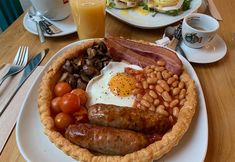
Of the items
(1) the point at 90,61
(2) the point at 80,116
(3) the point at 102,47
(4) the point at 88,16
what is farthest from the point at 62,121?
(4) the point at 88,16

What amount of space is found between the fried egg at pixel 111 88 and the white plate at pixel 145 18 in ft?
1.35

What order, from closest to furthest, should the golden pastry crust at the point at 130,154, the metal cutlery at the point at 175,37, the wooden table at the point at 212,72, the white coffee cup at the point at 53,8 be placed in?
the golden pastry crust at the point at 130,154 → the wooden table at the point at 212,72 → the metal cutlery at the point at 175,37 → the white coffee cup at the point at 53,8

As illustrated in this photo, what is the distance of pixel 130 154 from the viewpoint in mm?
822

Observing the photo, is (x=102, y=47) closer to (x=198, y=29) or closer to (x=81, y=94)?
(x=81, y=94)

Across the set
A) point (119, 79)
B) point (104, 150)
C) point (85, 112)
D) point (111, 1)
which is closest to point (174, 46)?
point (119, 79)

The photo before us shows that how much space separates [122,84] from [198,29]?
509 mm

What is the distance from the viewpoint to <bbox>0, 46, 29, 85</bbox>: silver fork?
120 cm

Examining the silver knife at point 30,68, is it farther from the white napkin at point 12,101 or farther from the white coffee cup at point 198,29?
the white coffee cup at point 198,29

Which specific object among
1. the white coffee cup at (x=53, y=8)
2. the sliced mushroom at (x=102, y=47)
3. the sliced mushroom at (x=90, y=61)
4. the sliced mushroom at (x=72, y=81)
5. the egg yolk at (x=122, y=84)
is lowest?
the egg yolk at (x=122, y=84)

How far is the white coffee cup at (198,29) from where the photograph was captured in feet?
4.04

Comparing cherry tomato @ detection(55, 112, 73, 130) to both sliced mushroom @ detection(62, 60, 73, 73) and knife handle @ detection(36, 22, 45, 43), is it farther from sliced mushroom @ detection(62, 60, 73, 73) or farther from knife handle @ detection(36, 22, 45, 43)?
knife handle @ detection(36, 22, 45, 43)

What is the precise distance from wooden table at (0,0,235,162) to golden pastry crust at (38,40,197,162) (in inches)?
5.1

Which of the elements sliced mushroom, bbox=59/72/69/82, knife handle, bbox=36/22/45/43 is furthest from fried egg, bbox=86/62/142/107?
knife handle, bbox=36/22/45/43

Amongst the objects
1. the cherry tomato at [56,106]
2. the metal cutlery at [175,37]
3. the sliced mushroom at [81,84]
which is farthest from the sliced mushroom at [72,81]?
the metal cutlery at [175,37]
